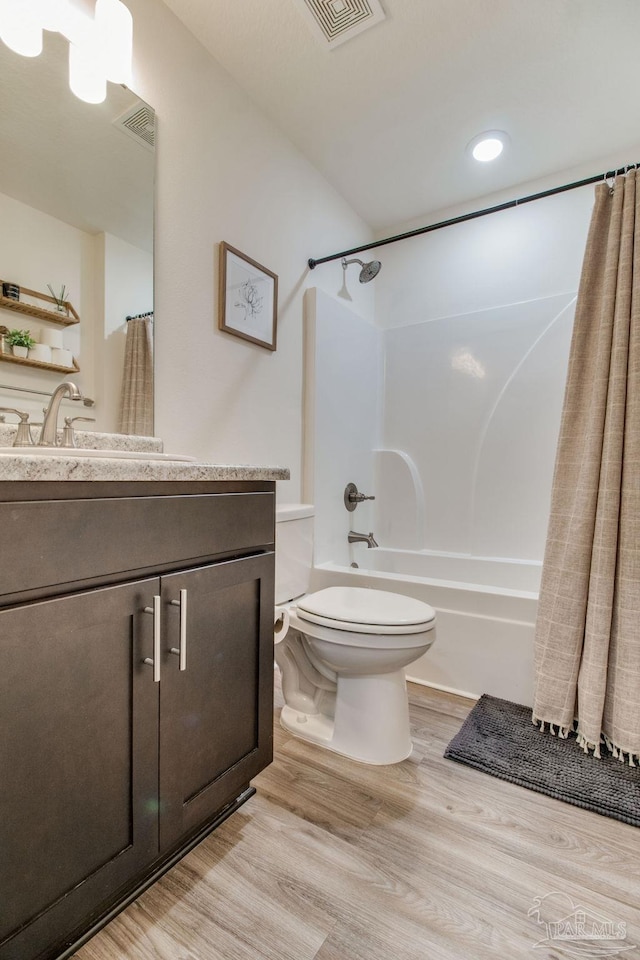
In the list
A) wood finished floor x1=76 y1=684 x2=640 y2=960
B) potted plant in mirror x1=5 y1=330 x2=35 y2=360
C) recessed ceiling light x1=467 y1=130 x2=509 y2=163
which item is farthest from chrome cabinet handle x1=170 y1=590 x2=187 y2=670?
recessed ceiling light x1=467 y1=130 x2=509 y2=163

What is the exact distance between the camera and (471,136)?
195cm

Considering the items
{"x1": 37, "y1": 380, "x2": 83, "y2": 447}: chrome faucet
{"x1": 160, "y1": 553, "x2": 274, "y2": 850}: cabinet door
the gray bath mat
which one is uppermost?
{"x1": 37, "y1": 380, "x2": 83, "y2": 447}: chrome faucet

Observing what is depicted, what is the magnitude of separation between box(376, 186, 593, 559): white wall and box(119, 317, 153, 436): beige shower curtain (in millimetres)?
1649

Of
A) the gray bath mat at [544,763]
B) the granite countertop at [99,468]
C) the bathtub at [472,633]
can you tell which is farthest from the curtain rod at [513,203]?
the gray bath mat at [544,763]

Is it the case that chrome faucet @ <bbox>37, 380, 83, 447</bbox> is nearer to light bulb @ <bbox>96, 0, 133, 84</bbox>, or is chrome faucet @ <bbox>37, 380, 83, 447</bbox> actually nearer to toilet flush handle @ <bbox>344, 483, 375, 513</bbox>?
light bulb @ <bbox>96, 0, 133, 84</bbox>

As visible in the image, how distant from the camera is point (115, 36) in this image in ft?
4.06

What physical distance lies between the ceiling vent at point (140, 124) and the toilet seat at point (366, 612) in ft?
5.15

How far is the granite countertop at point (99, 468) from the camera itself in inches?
24.6

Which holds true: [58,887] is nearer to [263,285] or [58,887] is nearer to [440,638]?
[440,638]

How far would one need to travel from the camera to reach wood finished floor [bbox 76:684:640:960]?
0.83m

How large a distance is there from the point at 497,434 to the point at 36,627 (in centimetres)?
227

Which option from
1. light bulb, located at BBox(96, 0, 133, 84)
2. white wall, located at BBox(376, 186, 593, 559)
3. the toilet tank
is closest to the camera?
light bulb, located at BBox(96, 0, 133, 84)

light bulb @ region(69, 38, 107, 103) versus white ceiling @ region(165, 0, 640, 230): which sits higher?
white ceiling @ region(165, 0, 640, 230)

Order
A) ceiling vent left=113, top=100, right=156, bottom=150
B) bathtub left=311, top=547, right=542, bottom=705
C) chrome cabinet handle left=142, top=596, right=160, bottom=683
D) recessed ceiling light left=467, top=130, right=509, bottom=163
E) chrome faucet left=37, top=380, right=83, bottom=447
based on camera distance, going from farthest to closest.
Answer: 1. recessed ceiling light left=467, top=130, right=509, bottom=163
2. bathtub left=311, top=547, right=542, bottom=705
3. ceiling vent left=113, top=100, right=156, bottom=150
4. chrome faucet left=37, top=380, right=83, bottom=447
5. chrome cabinet handle left=142, top=596, right=160, bottom=683
